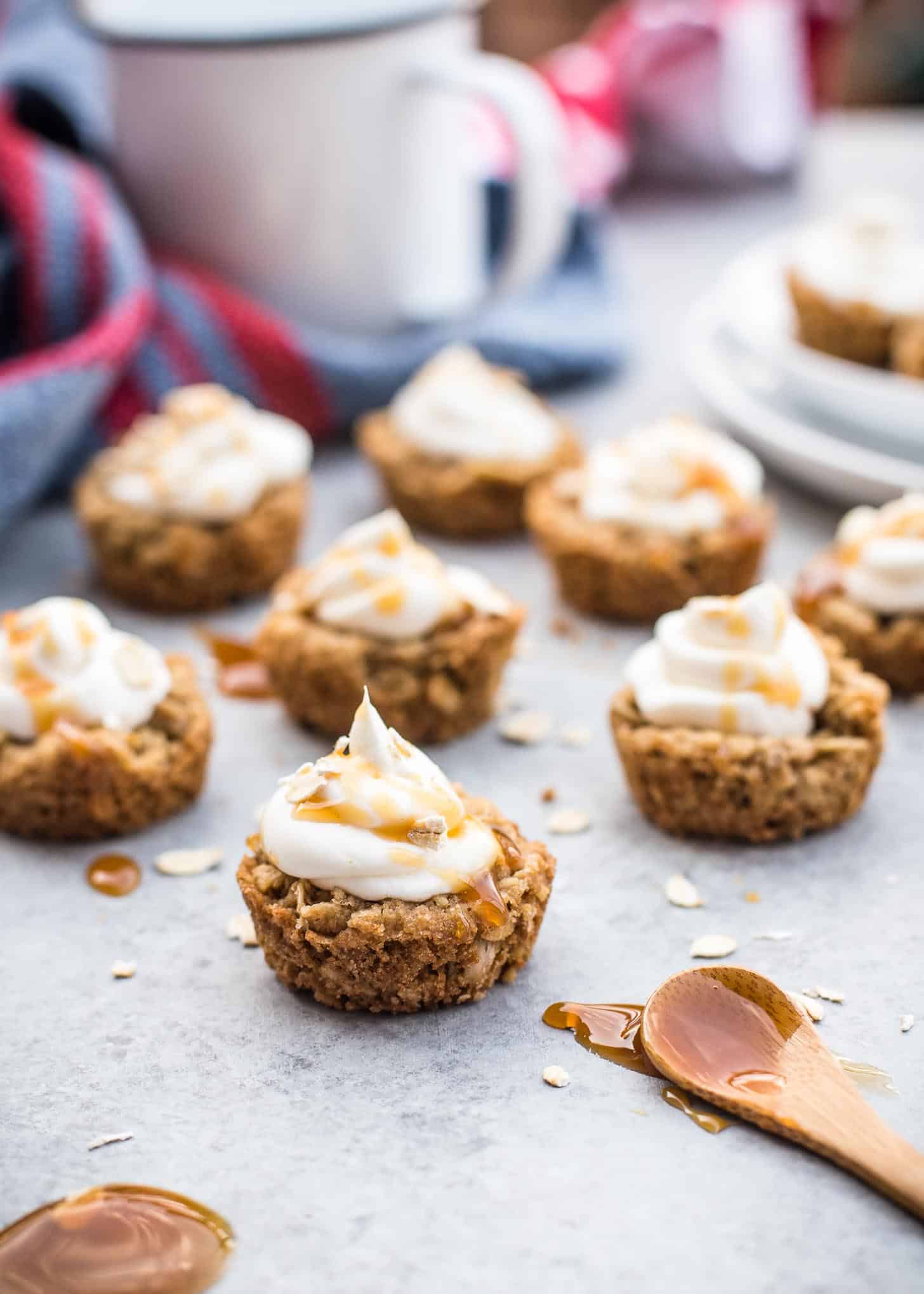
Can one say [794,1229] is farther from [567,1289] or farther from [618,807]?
[618,807]

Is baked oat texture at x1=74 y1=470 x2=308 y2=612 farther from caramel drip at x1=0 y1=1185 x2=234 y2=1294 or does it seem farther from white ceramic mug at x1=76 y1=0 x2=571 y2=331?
caramel drip at x1=0 y1=1185 x2=234 y2=1294

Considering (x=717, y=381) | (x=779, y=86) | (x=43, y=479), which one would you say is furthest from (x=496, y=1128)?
(x=779, y=86)

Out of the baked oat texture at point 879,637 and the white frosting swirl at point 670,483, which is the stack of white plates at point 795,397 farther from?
the baked oat texture at point 879,637

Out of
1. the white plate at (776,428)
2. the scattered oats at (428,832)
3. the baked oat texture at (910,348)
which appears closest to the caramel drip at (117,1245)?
the scattered oats at (428,832)

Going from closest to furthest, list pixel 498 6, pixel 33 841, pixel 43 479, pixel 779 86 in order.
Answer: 1. pixel 33 841
2. pixel 43 479
3. pixel 779 86
4. pixel 498 6

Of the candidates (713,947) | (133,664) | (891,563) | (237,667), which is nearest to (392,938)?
(713,947)

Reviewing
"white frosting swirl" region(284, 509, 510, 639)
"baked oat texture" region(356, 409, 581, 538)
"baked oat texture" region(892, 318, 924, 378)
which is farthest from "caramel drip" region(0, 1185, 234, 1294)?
"baked oat texture" region(892, 318, 924, 378)
